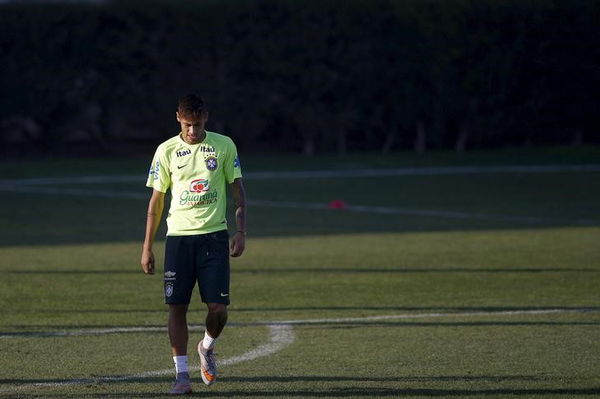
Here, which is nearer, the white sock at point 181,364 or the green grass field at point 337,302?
the white sock at point 181,364

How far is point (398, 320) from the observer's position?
1063 cm

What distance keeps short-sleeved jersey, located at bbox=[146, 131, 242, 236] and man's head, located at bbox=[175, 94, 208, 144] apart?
0.31 ft

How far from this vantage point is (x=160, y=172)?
7.53m

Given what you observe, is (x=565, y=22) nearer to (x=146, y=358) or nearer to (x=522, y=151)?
(x=146, y=358)

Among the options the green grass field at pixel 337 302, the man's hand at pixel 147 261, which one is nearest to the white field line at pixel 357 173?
the green grass field at pixel 337 302

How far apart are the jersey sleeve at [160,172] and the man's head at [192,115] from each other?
0.67 feet

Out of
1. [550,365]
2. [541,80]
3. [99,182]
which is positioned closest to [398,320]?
[550,365]

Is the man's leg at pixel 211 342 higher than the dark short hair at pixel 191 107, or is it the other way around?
the dark short hair at pixel 191 107

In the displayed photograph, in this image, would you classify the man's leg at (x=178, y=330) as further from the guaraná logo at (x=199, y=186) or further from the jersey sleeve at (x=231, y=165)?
the jersey sleeve at (x=231, y=165)

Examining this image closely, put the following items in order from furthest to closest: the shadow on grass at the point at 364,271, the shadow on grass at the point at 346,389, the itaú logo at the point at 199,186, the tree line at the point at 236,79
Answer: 1. the tree line at the point at 236,79
2. the shadow on grass at the point at 364,271
3. the itaú logo at the point at 199,186
4. the shadow on grass at the point at 346,389

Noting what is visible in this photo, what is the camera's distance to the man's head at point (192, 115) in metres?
7.35

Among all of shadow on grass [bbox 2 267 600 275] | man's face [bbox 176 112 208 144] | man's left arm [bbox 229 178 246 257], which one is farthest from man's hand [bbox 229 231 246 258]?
shadow on grass [bbox 2 267 600 275]

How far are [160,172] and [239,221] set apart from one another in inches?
22.4

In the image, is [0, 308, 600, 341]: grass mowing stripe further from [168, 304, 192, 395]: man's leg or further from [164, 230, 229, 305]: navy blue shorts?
[164, 230, 229, 305]: navy blue shorts
